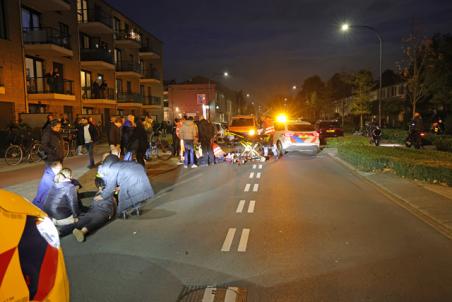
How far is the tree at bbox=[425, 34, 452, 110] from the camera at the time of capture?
28.6m

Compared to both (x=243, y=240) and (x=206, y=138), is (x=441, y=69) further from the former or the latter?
(x=243, y=240)

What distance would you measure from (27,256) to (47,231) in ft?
0.90

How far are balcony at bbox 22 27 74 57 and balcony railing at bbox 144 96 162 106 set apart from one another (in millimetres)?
21883

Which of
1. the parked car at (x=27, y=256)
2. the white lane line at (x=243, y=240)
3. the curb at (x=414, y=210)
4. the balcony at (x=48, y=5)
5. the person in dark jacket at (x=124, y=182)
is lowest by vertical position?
the curb at (x=414, y=210)

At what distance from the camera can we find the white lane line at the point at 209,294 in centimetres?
438

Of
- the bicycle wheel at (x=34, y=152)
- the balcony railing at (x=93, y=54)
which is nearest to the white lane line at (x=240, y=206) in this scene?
the bicycle wheel at (x=34, y=152)

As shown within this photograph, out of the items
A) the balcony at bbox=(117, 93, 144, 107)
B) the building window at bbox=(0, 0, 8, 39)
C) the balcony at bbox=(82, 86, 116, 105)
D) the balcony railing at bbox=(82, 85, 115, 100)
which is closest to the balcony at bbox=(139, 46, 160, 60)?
the balcony at bbox=(117, 93, 144, 107)

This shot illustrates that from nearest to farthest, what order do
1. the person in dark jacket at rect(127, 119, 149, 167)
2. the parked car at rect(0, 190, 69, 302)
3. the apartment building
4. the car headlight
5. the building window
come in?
the parked car at rect(0, 190, 69, 302)
the car headlight
the person in dark jacket at rect(127, 119, 149, 167)
the building window
the apartment building

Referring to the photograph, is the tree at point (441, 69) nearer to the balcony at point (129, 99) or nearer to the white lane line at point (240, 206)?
the white lane line at point (240, 206)

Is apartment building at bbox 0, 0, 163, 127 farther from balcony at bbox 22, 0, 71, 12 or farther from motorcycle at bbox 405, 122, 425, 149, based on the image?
motorcycle at bbox 405, 122, 425, 149

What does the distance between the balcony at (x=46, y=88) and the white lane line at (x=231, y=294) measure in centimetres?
2449

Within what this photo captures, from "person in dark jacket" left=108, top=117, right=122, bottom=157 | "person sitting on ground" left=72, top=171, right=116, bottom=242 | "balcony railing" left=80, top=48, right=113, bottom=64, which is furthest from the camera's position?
"balcony railing" left=80, top=48, right=113, bottom=64

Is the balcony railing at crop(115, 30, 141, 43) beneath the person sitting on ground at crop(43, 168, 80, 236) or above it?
above

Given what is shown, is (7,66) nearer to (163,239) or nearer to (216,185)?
(216,185)
